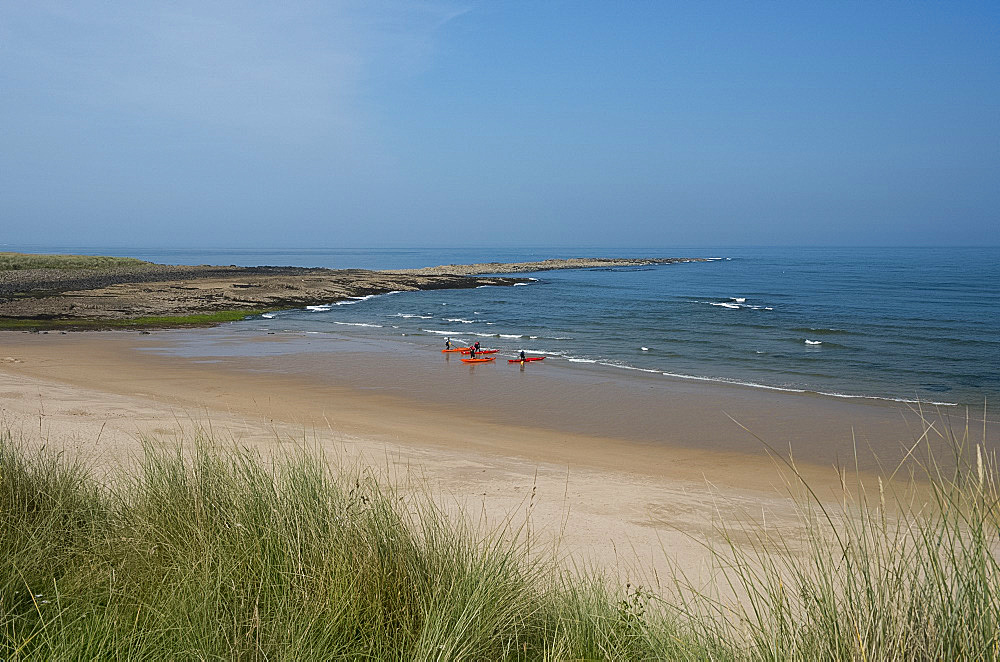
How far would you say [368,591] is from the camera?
354 centimetres

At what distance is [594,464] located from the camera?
10.3m

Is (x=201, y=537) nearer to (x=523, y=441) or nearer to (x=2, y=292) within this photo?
(x=523, y=441)

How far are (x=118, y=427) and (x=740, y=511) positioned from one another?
8.92m

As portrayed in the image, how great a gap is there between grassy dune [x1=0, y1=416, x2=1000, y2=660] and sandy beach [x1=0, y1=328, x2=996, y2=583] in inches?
49.3

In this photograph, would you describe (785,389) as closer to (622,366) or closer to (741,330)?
(622,366)

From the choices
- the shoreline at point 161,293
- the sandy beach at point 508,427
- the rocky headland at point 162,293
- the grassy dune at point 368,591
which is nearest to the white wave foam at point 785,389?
the sandy beach at point 508,427

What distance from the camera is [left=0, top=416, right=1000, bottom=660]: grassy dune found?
2.67 meters

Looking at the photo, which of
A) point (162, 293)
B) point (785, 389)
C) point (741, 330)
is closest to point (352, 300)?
point (162, 293)

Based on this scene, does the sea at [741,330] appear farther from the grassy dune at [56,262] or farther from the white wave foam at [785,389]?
the grassy dune at [56,262]

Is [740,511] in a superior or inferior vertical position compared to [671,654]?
inferior

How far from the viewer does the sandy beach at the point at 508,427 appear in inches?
298

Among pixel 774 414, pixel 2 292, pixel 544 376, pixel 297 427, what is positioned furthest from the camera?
pixel 2 292

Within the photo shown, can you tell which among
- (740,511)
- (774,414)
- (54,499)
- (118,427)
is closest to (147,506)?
(54,499)

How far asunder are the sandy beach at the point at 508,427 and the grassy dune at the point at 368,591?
1.25 m
